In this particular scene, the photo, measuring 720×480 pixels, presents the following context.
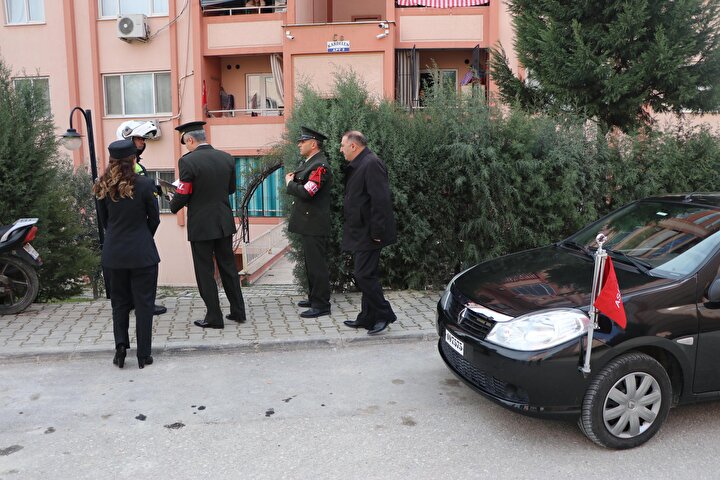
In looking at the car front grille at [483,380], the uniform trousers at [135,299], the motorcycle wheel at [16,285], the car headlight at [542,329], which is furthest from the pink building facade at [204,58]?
the car headlight at [542,329]

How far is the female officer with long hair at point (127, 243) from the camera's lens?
495 centimetres

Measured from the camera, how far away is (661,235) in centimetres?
452

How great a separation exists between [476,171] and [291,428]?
14.3ft

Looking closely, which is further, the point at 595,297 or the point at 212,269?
the point at 212,269

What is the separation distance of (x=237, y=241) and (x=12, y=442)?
1120 centimetres

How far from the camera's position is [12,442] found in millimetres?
3928

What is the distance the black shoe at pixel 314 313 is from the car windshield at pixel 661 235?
2.66m

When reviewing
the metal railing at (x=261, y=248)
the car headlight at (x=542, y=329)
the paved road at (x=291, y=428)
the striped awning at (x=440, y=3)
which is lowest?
the metal railing at (x=261, y=248)

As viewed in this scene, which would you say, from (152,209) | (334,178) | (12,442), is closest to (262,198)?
(334,178)

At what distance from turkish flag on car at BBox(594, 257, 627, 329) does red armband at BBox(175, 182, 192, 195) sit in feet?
12.3

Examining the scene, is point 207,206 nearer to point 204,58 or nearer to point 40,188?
point 40,188

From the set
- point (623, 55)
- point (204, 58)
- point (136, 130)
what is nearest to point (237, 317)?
point (136, 130)

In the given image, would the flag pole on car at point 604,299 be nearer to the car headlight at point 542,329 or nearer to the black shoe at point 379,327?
the car headlight at point 542,329

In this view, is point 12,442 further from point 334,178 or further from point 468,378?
point 334,178
